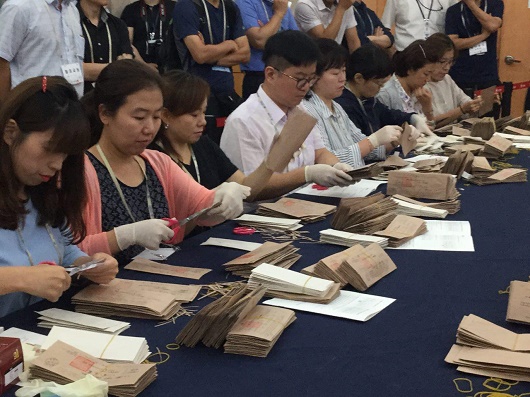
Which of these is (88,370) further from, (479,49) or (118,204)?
(479,49)

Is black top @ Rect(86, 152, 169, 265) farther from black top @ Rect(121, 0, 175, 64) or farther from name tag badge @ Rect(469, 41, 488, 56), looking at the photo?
name tag badge @ Rect(469, 41, 488, 56)

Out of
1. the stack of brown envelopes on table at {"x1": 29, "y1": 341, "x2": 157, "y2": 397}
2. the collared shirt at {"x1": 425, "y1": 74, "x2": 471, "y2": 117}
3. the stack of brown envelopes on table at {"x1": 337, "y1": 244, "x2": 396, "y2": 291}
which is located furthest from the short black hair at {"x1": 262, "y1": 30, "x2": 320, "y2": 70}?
the collared shirt at {"x1": 425, "y1": 74, "x2": 471, "y2": 117}

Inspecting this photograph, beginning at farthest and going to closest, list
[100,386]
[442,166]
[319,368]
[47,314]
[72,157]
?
[442,166] < [72,157] < [47,314] < [319,368] < [100,386]

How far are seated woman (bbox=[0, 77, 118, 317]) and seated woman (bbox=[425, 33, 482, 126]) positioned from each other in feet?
10.6

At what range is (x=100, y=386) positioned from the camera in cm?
110

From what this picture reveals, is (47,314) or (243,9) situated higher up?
(243,9)

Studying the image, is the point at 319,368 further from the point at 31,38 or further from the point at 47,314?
the point at 31,38

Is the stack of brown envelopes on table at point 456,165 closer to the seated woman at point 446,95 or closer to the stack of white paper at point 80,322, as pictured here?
the seated woman at point 446,95

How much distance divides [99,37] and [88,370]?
2.62 metres

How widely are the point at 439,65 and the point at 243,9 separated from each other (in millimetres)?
1281

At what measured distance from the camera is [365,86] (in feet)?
12.1

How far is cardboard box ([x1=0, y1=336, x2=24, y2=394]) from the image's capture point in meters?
1.13

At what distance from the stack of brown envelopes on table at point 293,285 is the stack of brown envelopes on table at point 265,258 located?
2.8 inches

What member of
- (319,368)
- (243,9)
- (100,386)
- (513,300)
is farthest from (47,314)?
(243,9)
